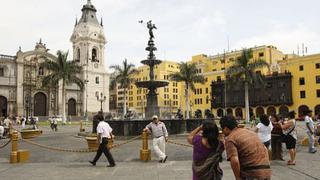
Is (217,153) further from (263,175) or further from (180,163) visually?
(180,163)

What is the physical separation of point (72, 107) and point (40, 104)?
7.06 meters

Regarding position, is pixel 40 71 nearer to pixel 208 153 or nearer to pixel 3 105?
pixel 3 105

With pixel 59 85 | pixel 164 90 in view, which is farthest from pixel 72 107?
pixel 164 90

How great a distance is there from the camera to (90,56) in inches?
2803

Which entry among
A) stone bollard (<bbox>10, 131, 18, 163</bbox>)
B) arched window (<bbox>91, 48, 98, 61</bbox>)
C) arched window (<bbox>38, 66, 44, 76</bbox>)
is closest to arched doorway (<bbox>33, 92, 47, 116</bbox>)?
arched window (<bbox>38, 66, 44, 76</bbox>)

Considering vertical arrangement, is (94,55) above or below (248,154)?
above

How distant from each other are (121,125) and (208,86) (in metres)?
52.2

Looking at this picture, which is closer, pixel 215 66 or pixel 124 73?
pixel 124 73

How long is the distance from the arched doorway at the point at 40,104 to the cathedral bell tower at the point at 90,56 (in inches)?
315

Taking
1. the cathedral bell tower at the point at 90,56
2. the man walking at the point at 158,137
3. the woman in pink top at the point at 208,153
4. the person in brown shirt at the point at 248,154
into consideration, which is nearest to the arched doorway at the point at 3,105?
the cathedral bell tower at the point at 90,56

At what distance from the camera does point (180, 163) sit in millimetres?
10492

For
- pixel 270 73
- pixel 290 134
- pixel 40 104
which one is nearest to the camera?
pixel 290 134

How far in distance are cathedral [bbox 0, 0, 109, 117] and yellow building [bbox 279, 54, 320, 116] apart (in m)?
34.1

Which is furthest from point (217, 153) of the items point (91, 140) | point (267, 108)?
point (267, 108)
